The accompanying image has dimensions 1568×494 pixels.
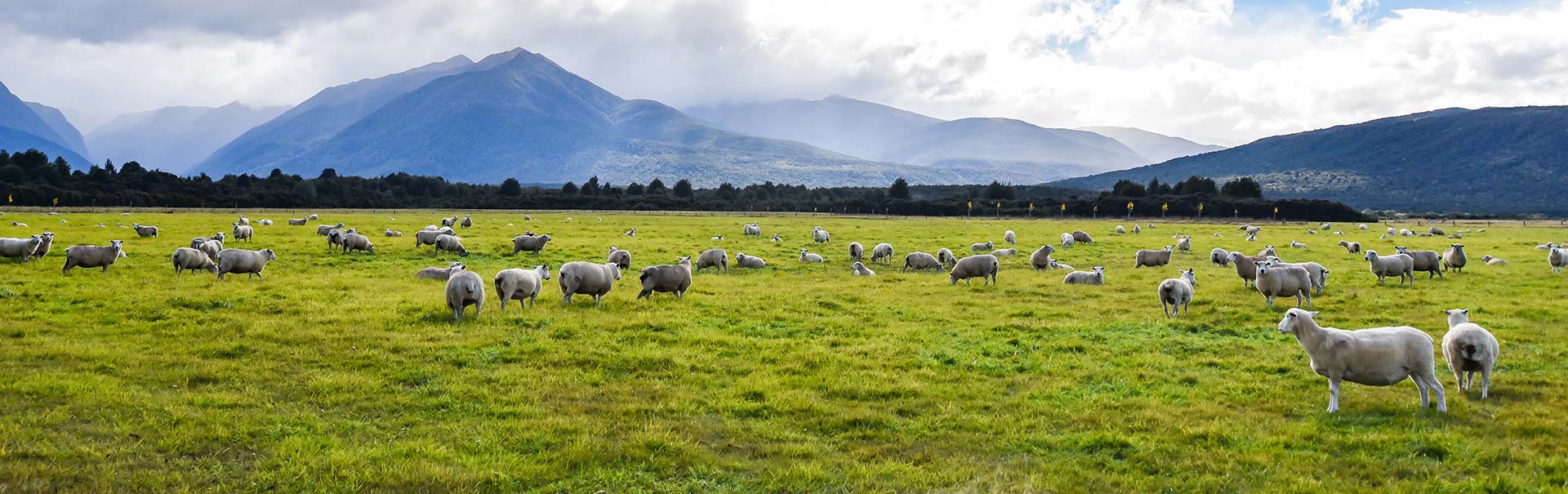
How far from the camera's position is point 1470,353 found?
9.41 meters

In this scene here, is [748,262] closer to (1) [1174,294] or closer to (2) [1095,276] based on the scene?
(2) [1095,276]

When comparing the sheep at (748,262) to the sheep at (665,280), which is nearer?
the sheep at (665,280)

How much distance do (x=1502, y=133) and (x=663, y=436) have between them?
26124cm

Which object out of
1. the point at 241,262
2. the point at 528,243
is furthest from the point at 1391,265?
the point at 241,262

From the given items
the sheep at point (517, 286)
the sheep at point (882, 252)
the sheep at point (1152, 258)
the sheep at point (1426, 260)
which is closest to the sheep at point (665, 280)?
the sheep at point (517, 286)

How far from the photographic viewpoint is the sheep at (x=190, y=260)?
20.7 m

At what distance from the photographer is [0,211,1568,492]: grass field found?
22.8 ft

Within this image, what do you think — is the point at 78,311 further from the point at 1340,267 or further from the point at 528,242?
the point at 1340,267

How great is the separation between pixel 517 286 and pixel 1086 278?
633 inches

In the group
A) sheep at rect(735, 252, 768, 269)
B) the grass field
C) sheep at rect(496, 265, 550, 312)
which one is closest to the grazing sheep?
the grass field

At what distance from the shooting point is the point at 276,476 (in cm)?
668

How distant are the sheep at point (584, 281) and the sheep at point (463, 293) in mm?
2112

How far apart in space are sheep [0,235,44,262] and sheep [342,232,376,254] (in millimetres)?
8478

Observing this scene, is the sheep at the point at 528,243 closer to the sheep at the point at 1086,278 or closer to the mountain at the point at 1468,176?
the sheep at the point at 1086,278
